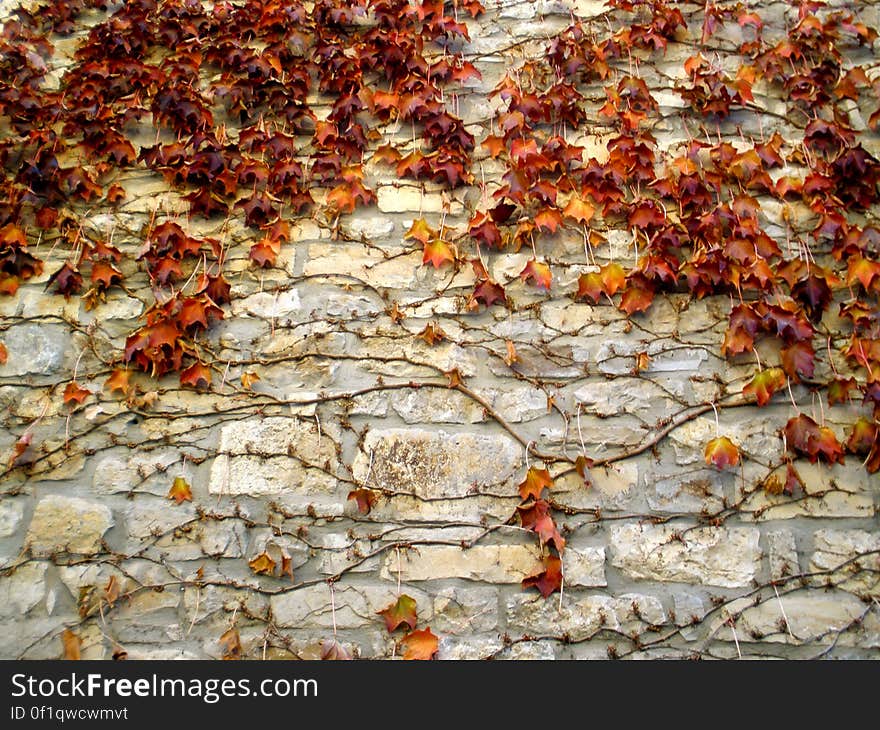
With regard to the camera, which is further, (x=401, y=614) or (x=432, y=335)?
(x=432, y=335)

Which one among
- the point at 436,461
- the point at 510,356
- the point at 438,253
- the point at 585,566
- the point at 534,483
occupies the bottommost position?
the point at 585,566

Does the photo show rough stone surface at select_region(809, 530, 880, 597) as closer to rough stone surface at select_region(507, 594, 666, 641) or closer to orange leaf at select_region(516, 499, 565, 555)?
rough stone surface at select_region(507, 594, 666, 641)

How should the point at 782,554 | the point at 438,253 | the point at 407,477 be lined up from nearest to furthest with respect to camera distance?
the point at 782,554 → the point at 407,477 → the point at 438,253

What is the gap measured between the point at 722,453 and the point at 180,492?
1781 mm

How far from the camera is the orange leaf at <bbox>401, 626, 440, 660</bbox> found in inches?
95.3

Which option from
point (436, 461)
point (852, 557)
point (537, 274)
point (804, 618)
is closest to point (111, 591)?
point (436, 461)

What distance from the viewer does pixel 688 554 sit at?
8.34 feet

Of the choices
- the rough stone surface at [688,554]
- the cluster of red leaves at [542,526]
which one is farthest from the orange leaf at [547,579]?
the rough stone surface at [688,554]

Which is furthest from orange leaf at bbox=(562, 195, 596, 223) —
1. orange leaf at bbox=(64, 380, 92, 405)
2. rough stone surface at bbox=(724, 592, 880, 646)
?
orange leaf at bbox=(64, 380, 92, 405)

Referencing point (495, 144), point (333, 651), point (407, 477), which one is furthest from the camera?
point (495, 144)

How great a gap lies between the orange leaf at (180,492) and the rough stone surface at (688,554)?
139cm

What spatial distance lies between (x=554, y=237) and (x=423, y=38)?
3.87 ft

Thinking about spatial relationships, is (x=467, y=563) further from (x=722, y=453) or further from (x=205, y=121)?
(x=205, y=121)

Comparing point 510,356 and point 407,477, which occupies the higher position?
point 510,356
